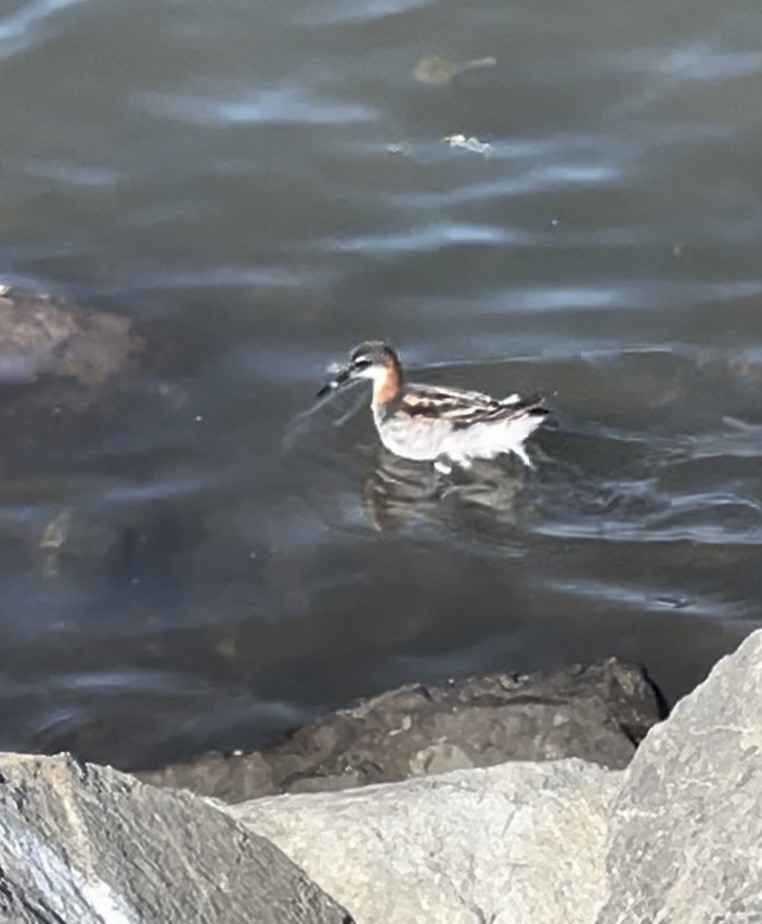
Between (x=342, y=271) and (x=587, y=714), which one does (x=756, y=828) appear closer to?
(x=587, y=714)

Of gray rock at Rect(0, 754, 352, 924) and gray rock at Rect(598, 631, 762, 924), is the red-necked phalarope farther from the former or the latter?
gray rock at Rect(0, 754, 352, 924)

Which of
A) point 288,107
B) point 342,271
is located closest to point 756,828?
point 342,271

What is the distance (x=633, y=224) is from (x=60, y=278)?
3.43 meters

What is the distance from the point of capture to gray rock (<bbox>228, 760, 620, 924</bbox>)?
4840 mm

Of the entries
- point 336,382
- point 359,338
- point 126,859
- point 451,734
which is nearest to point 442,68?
point 359,338

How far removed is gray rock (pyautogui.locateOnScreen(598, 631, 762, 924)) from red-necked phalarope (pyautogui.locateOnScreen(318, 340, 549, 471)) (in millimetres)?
3882

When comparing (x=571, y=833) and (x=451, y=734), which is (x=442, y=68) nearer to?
(x=451, y=734)

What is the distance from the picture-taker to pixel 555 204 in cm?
1071

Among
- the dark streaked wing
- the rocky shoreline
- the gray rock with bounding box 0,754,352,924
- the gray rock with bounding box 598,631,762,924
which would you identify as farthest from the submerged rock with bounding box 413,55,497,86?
the gray rock with bounding box 0,754,352,924

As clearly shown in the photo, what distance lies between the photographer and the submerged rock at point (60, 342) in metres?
9.60

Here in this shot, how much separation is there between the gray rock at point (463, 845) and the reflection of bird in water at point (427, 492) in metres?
3.56

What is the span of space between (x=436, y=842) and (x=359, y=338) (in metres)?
5.23

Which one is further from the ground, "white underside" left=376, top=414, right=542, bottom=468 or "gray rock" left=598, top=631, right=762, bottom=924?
"gray rock" left=598, top=631, right=762, bottom=924

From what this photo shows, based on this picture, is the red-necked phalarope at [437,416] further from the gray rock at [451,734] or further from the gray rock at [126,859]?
the gray rock at [126,859]
